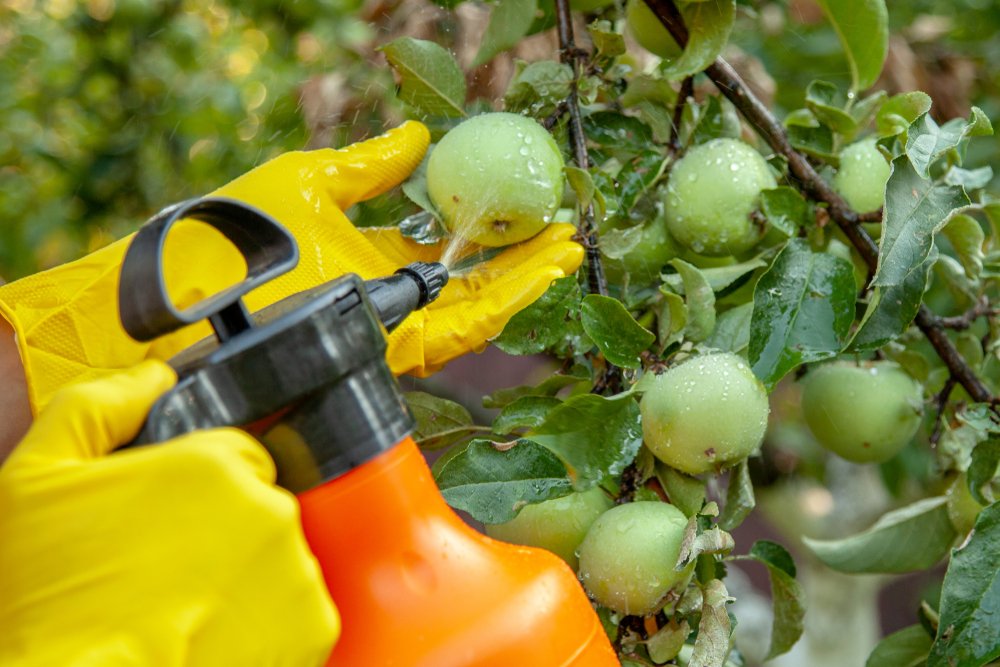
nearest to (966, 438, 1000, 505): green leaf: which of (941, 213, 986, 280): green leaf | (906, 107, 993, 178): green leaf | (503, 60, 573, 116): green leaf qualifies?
(941, 213, 986, 280): green leaf

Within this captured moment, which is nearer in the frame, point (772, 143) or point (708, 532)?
point (708, 532)

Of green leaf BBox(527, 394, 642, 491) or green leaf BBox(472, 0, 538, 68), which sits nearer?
green leaf BBox(527, 394, 642, 491)

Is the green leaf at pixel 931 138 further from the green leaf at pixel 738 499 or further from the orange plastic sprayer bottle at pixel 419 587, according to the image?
the orange plastic sprayer bottle at pixel 419 587

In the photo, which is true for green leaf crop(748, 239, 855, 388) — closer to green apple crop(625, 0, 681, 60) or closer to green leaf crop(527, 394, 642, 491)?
green leaf crop(527, 394, 642, 491)

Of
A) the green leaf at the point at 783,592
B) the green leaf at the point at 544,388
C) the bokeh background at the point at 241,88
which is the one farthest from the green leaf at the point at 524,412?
the bokeh background at the point at 241,88

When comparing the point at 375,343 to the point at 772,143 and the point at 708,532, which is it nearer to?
the point at 708,532

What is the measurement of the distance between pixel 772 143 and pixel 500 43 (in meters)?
0.26

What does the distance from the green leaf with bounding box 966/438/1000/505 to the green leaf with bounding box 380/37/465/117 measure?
526 millimetres

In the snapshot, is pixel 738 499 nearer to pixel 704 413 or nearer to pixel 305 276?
pixel 704 413

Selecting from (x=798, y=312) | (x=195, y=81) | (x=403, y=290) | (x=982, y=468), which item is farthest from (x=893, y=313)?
(x=195, y=81)

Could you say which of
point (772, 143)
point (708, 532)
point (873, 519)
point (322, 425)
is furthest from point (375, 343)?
point (873, 519)

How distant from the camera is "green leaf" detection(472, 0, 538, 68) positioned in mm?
932

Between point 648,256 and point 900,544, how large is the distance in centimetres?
39

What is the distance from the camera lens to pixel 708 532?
0.70 metres
